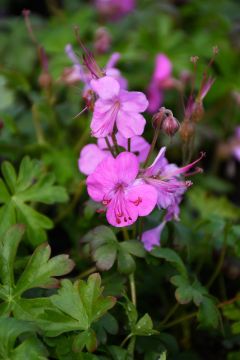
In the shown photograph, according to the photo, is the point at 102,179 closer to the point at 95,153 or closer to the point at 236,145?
the point at 95,153

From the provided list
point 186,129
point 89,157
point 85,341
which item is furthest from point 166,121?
point 85,341

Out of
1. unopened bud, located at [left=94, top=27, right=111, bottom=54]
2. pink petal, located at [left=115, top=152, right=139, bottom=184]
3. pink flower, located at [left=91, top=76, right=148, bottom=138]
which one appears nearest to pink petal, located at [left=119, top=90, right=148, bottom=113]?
pink flower, located at [left=91, top=76, right=148, bottom=138]

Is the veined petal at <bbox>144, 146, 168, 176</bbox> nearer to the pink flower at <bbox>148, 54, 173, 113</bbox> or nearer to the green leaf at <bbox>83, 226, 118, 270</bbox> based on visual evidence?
the green leaf at <bbox>83, 226, 118, 270</bbox>

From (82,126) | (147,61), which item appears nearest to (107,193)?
(82,126)

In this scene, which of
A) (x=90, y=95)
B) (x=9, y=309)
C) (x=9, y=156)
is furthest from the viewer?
(x=9, y=156)

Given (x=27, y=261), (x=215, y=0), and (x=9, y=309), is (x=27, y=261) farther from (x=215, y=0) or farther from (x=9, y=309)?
(x=215, y=0)

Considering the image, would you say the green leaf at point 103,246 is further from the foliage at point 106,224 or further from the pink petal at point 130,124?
the pink petal at point 130,124
